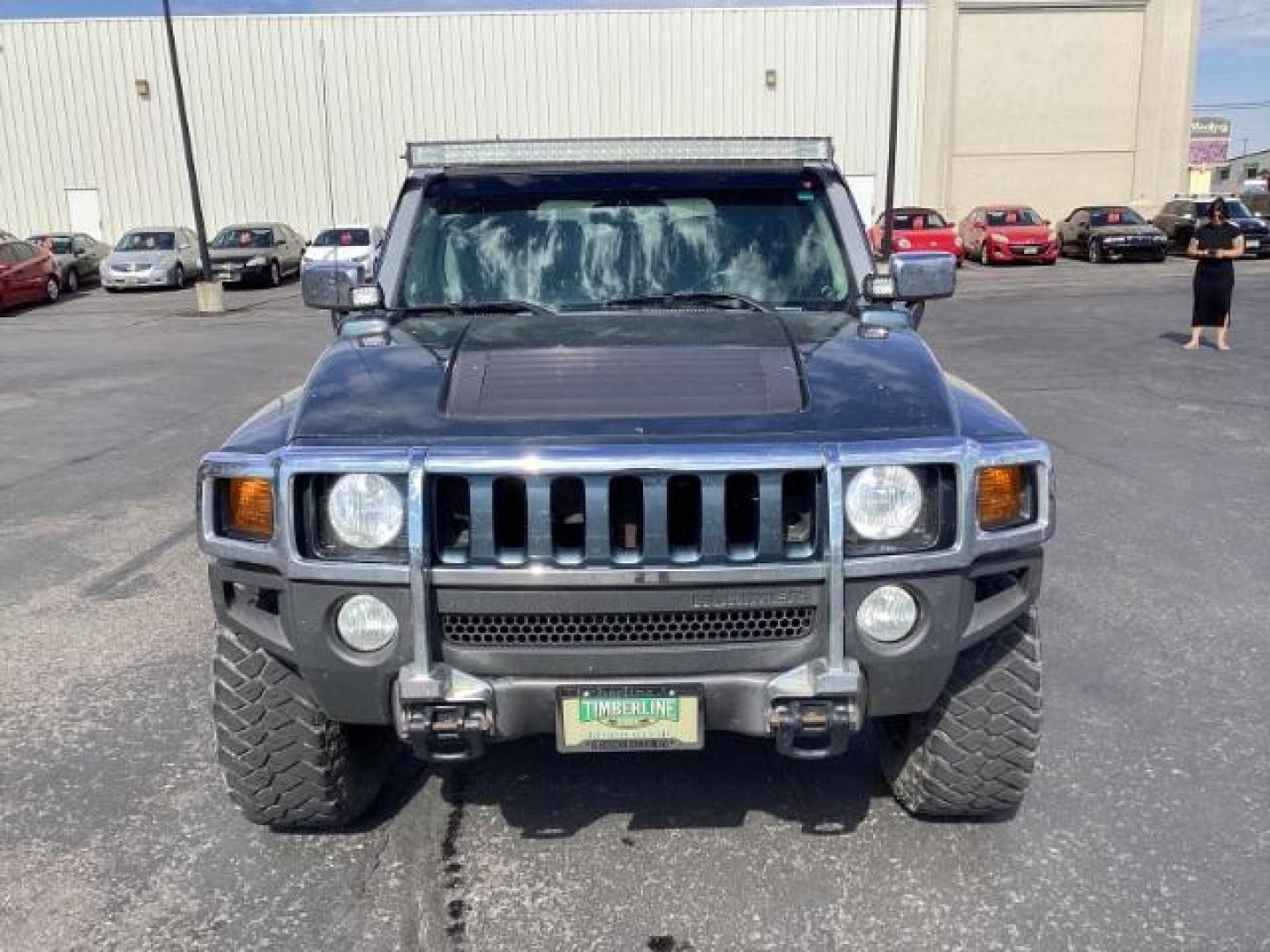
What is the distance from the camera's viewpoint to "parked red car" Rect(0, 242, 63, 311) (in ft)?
77.0

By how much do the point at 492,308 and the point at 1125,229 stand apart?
29.4 meters

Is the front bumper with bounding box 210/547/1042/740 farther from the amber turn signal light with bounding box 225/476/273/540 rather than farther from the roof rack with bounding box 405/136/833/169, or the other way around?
the roof rack with bounding box 405/136/833/169

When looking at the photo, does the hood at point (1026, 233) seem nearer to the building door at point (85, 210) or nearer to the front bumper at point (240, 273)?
the front bumper at point (240, 273)

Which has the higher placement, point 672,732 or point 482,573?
point 482,573

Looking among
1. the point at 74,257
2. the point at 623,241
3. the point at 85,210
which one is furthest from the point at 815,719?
the point at 85,210

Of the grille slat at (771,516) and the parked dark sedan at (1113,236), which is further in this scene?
the parked dark sedan at (1113,236)

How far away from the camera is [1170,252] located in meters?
32.2

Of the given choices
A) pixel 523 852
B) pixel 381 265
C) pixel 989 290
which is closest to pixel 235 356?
pixel 381 265

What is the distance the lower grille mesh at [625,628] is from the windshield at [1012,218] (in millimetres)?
29744

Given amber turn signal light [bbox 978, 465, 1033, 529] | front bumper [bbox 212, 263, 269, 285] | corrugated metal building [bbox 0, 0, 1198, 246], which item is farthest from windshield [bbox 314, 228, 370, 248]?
amber turn signal light [bbox 978, 465, 1033, 529]

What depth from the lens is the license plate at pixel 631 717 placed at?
2.69 metres

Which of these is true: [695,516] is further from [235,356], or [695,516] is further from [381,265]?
[235,356]

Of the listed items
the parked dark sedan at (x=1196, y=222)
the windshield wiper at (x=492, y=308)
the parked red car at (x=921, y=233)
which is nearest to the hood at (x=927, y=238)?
the parked red car at (x=921, y=233)

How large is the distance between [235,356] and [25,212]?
79.1 feet
